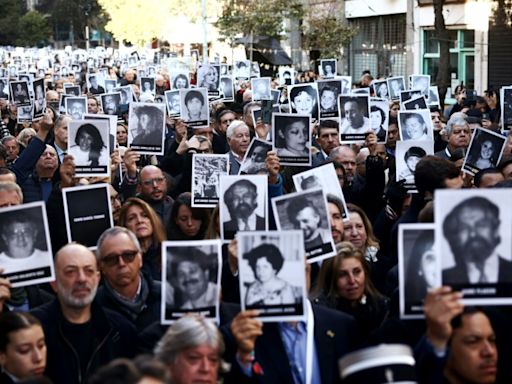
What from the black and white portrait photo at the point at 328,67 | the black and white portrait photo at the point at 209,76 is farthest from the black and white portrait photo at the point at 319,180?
the black and white portrait photo at the point at 328,67

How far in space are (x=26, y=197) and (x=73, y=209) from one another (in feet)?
7.81

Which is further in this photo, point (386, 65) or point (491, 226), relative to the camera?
point (386, 65)

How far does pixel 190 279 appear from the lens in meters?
5.63

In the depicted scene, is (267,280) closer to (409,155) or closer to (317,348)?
(317,348)

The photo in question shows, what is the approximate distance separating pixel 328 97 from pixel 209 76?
18.7ft

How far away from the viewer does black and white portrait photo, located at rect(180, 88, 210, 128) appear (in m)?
13.7

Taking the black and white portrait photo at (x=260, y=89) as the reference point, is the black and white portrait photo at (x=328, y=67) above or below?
above

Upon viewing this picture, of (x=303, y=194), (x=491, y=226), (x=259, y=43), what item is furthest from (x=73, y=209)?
(x=259, y=43)

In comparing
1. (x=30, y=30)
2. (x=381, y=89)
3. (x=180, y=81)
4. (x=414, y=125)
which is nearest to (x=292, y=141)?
(x=414, y=125)

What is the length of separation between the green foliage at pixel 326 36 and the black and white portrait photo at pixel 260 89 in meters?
18.1

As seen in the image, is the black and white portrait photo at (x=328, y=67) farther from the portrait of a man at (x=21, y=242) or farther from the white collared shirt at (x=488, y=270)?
the white collared shirt at (x=488, y=270)

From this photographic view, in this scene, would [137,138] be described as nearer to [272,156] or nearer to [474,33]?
[272,156]

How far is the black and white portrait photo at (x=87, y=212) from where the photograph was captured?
7555 millimetres

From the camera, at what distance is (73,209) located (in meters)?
7.62
